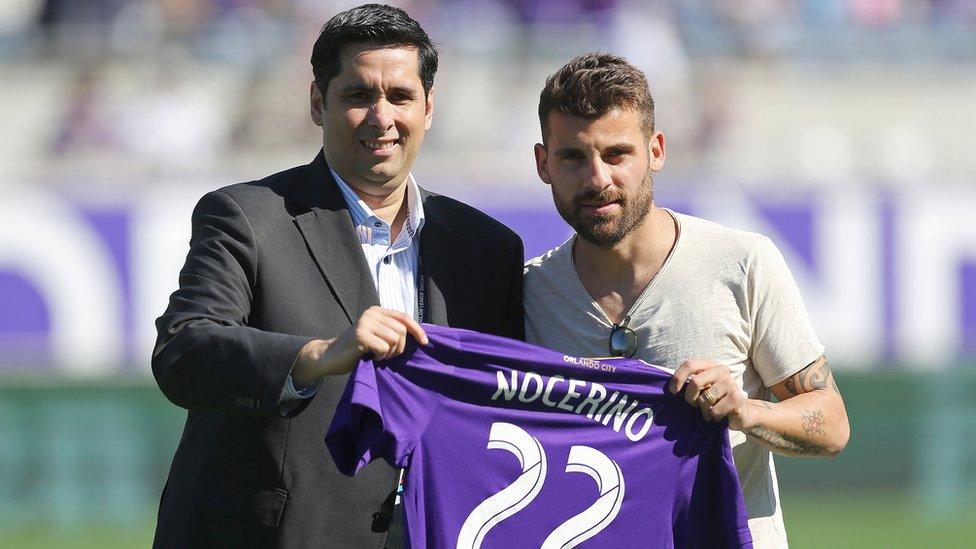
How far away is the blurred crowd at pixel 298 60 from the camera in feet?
42.9

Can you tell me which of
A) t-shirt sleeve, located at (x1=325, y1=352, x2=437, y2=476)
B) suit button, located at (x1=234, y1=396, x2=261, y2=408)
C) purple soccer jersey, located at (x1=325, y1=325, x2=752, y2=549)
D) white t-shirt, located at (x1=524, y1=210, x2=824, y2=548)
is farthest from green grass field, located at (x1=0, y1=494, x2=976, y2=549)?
suit button, located at (x1=234, y1=396, x2=261, y2=408)

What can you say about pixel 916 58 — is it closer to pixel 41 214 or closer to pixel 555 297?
pixel 41 214

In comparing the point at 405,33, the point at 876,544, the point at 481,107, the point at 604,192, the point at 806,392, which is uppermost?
the point at 481,107

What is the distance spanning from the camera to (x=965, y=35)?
46.4 ft

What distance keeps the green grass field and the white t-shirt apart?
6.71 meters

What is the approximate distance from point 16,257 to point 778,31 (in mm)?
7271

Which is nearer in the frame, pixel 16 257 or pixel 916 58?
pixel 16 257

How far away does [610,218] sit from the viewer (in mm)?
4223

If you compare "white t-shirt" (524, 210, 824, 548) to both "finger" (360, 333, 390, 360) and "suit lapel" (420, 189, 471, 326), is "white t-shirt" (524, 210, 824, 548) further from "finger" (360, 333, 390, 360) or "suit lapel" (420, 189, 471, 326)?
"finger" (360, 333, 390, 360)

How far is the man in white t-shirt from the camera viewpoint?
13.8 feet

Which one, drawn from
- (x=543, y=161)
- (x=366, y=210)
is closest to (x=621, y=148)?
(x=543, y=161)

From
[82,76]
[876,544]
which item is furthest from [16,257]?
[876,544]

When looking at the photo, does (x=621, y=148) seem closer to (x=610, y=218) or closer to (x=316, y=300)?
(x=610, y=218)

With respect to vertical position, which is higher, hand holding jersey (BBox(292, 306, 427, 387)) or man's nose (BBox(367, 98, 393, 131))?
man's nose (BBox(367, 98, 393, 131))
